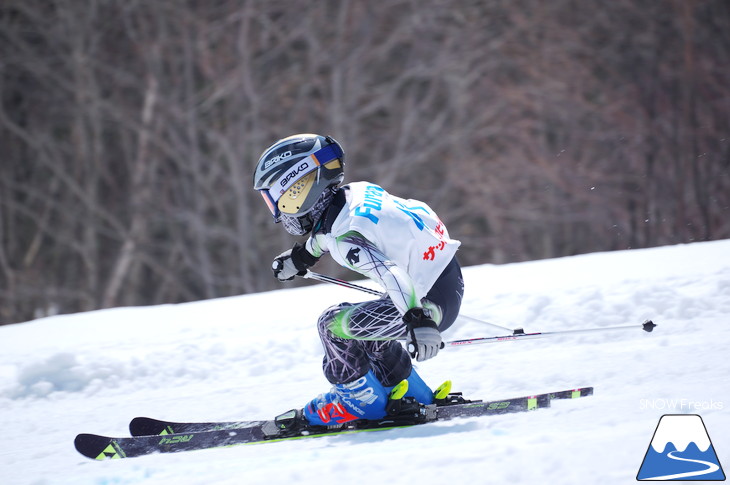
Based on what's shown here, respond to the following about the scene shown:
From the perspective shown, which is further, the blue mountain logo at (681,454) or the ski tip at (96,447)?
the ski tip at (96,447)

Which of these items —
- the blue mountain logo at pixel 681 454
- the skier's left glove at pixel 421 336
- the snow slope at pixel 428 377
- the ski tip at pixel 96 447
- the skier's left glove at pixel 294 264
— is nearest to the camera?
the blue mountain logo at pixel 681 454

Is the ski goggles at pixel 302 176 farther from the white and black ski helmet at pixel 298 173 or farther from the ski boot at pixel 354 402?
the ski boot at pixel 354 402

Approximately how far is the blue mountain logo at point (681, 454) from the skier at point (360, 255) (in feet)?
3.35

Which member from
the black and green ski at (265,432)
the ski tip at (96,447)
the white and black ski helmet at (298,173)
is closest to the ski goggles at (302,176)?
the white and black ski helmet at (298,173)

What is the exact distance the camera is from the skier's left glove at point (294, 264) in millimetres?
4488

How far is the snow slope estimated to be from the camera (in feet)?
10.3

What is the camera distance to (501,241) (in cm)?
1551

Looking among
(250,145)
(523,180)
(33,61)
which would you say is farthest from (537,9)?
(33,61)

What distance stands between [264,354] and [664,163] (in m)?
12.1

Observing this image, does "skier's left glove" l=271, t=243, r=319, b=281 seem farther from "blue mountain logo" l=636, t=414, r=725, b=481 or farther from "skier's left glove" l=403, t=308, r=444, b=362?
"blue mountain logo" l=636, t=414, r=725, b=481

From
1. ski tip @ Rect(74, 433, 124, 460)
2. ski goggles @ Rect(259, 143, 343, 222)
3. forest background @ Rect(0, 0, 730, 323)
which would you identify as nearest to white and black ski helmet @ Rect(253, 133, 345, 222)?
ski goggles @ Rect(259, 143, 343, 222)

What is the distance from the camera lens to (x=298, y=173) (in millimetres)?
3920

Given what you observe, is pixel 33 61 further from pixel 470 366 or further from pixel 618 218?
pixel 470 366

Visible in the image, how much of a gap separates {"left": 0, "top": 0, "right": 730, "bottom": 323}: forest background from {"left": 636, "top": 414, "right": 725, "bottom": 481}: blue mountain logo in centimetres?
1157
